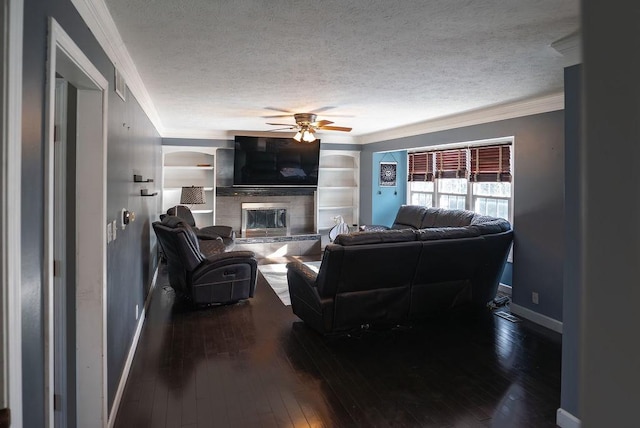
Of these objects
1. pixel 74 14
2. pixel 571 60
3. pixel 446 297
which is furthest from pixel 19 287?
pixel 446 297

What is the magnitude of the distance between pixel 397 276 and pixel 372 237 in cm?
51

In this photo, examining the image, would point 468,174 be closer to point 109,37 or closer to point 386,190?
point 386,190

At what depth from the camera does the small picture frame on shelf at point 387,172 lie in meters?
8.15

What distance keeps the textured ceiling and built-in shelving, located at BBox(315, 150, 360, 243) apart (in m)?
3.83

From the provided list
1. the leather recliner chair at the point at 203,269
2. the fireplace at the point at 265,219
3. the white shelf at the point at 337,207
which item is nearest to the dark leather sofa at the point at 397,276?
the leather recliner chair at the point at 203,269

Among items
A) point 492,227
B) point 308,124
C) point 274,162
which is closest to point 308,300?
point 492,227

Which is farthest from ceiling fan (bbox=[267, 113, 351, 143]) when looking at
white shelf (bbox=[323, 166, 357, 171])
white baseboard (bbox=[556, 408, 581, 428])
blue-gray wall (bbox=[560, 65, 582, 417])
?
white baseboard (bbox=[556, 408, 581, 428])

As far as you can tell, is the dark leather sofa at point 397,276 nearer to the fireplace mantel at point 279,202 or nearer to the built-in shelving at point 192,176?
the fireplace mantel at point 279,202

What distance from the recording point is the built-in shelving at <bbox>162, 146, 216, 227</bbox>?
7.81m

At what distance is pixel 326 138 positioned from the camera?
27.7 ft

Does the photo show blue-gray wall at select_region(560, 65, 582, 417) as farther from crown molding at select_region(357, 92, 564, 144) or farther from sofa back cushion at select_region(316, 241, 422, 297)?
crown molding at select_region(357, 92, 564, 144)

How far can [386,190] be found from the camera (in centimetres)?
820

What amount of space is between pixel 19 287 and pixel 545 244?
15.5 feet

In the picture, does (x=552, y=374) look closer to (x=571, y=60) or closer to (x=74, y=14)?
(x=571, y=60)
